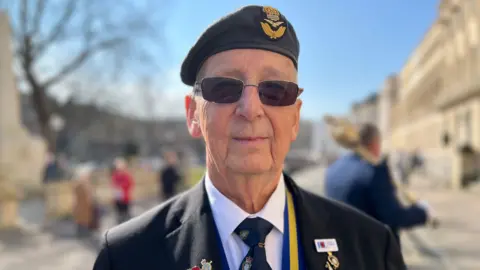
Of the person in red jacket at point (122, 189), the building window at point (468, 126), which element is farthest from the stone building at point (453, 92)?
the person in red jacket at point (122, 189)

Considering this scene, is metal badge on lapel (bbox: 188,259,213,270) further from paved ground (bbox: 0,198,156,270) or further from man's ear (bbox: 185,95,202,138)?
paved ground (bbox: 0,198,156,270)

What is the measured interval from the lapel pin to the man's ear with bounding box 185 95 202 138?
2.19 ft

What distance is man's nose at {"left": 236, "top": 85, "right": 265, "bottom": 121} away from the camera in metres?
1.58

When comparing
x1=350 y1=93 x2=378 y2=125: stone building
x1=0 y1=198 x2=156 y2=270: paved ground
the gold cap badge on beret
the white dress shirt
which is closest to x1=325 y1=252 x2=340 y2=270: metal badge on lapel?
the white dress shirt

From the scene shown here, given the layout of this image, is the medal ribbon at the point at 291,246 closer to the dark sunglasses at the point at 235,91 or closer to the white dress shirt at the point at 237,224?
the white dress shirt at the point at 237,224

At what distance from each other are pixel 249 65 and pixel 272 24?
8.4 inches

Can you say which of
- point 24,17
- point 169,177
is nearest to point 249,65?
point 169,177

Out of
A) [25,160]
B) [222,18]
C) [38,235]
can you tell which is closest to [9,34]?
[25,160]

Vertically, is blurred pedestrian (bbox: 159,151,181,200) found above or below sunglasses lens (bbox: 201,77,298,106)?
below

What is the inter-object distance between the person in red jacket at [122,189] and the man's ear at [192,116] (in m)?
7.19

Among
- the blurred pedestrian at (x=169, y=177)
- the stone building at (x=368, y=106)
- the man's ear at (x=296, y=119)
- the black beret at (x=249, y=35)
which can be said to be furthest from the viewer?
the stone building at (x=368, y=106)

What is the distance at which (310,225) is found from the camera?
5.75ft

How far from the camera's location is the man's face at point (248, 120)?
1587 millimetres

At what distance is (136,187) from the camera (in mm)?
15555
